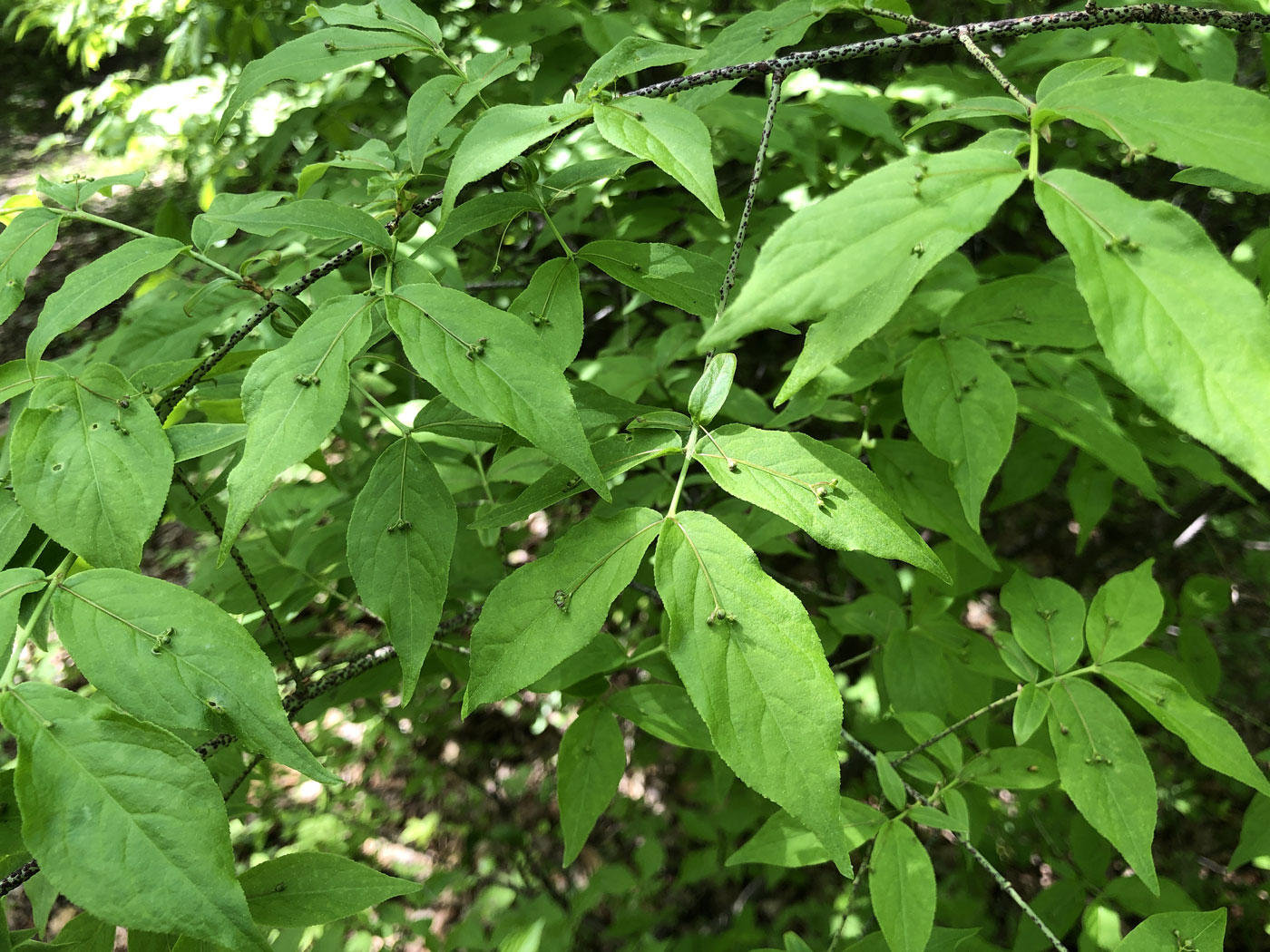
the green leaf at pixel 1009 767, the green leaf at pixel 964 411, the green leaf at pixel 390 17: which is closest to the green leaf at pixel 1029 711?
the green leaf at pixel 1009 767

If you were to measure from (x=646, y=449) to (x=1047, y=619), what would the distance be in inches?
43.6

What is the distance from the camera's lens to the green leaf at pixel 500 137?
0.98 metres

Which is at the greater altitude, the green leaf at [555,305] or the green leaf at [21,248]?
the green leaf at [21,248]

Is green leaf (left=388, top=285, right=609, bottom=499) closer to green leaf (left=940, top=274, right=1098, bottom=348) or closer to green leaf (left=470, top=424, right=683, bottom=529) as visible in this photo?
green leaf (left=470, top=424, right=683, bottom=529)

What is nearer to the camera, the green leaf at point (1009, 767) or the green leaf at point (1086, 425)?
the green leaf at point (1009, 767)

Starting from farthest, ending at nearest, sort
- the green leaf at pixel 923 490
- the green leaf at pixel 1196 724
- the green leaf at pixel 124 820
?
the green leaf at pixel 923 490, the green leaf at pixel 1196 724, the green leaf at pixel 124 820

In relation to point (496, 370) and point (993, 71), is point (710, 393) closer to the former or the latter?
point (496, 370)

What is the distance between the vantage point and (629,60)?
1182 millimetres

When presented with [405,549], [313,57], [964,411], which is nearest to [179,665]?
[405,549]

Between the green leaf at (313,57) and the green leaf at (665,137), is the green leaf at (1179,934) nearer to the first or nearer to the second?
the green leaf at (665,137)

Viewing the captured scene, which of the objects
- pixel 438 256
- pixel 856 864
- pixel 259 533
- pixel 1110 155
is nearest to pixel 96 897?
pixel 438 256

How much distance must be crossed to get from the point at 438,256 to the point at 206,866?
5.33 feet

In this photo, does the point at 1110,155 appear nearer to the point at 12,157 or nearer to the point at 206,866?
the point at 206,866

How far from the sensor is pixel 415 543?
115cm
